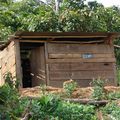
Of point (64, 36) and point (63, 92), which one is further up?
point (64, 36)

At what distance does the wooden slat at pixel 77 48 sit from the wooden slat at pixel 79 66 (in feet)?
1.61

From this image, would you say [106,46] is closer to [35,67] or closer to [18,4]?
[35,67]

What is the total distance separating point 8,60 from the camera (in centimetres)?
1731

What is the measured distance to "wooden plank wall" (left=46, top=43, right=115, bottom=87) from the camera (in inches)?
645

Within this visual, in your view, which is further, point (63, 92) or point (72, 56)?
point (72, 56)

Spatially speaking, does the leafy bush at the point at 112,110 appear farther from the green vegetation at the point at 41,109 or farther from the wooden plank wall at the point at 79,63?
the wooden plank wall at the point at 79,63

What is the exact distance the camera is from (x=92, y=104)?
40.1ft

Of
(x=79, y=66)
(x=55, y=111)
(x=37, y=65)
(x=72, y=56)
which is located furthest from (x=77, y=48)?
(x=55, y=111)

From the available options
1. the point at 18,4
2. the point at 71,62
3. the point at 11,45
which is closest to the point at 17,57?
the point at 11,45

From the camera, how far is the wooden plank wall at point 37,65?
16547mm

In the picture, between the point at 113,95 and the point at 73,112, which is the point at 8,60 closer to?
the point at 113,95

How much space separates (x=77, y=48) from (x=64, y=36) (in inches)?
30.5

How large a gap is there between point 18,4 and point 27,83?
10533 millimetres

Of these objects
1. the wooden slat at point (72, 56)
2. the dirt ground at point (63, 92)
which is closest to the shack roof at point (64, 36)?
the wooden slat at point (72, 56)
